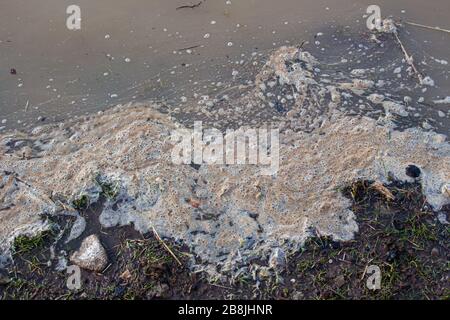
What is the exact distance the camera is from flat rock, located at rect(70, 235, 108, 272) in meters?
2.95

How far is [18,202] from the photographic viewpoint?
3.33 m

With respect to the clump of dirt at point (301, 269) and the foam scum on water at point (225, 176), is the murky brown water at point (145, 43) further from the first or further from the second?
the clump of dirt at point (301, 269)

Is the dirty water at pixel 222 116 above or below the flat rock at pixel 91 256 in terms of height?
above

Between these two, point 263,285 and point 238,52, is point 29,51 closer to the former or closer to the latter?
point 238,52

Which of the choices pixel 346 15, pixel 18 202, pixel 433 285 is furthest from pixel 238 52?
pixel 433 285

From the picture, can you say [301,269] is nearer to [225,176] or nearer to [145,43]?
[225,176]

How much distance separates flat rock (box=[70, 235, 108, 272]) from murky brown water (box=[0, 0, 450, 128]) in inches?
52.1

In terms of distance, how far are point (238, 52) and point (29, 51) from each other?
1.93 meters
